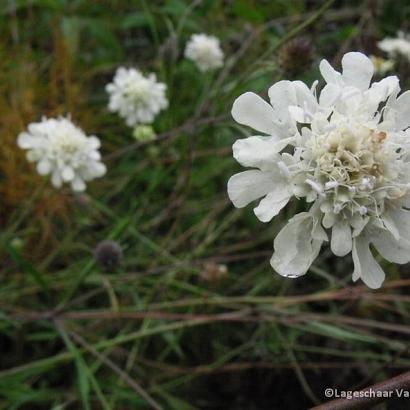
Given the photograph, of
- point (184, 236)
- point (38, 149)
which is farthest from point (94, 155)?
point (184, 236)

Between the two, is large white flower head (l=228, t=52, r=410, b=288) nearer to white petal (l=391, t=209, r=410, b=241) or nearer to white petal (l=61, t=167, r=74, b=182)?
white petal (l=391, t=209, r=410, b=241)

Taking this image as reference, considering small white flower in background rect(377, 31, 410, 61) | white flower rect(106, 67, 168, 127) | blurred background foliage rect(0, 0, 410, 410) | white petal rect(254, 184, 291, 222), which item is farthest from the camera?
small white flower in background rect(377, 31, 410, 61)

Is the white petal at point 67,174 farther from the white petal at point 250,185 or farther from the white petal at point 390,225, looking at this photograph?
the white petal at point 390,225

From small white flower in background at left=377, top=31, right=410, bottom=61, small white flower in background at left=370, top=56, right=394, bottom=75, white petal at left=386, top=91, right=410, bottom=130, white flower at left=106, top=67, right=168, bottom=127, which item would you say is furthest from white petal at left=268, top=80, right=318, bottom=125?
small white flower in background at left=377, top=31, right=410, bottom=61

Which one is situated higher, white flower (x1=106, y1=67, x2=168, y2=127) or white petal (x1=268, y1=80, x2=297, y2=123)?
white flower (x1=106, y1=67, x2=168, y2=127)

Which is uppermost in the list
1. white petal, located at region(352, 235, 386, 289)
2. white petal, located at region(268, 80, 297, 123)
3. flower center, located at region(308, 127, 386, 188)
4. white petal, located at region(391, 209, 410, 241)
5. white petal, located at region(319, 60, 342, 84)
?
white petal, located at region(319, 60, 342, 84)

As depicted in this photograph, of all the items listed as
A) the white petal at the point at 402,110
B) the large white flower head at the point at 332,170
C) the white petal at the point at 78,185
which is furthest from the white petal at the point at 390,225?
the white petal at the point at 78,185

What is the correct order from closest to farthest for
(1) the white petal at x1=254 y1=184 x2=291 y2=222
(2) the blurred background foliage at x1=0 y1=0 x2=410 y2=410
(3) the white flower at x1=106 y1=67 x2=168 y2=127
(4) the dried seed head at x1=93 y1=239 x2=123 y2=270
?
Answer: (1) the white petal at x1=254 y1=184 x2=291 y2=222
(4) the dried seed head at x1=93 y1=239 x2=123 y2=270
(2) the blurred background foliage at x1=0 y1=0 x2=410 y2=410
(3) the white flower at x1=106 y1=67 x2=168 y2=127
